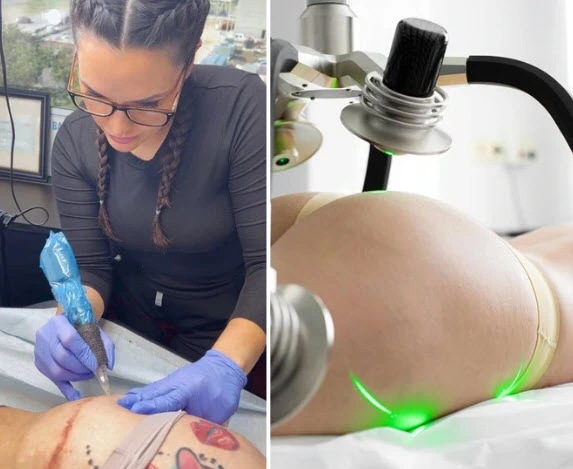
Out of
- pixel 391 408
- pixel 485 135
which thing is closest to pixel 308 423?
pixel 391 408

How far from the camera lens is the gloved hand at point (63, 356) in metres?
0.66

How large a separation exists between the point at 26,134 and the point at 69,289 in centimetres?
14

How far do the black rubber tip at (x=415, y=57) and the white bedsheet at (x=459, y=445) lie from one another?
33 cm

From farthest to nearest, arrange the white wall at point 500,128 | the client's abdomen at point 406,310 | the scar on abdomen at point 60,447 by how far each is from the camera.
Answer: the white wall at point 500,128, the client's abdomen at point 406,310, the scar on abdomen at point 60,447

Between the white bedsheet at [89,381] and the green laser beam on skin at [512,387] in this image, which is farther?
the green laser beam on skin at [512,387]

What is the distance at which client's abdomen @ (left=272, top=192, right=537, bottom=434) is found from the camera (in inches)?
27.8

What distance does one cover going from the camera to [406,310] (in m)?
0.72

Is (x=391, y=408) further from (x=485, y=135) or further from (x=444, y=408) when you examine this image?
(x=485, y=135)

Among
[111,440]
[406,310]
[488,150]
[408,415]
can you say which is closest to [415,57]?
[406,310]

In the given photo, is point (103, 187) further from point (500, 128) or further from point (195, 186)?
point (500, 128)

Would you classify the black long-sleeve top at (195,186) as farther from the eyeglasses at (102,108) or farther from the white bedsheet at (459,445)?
the white bedsheet at (459,445)

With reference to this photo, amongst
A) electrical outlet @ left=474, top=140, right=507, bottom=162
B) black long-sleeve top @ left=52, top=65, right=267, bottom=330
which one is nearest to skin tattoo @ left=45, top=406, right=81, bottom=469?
black long-sleeve top @ left=52, top=65, right=267, bottom=330

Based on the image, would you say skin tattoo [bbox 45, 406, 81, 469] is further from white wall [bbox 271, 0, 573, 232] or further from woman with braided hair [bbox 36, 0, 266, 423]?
white wall [bbox 271, 0, 573, 232]

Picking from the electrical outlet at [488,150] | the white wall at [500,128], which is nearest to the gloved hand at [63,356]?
the white wall at [500,128]
